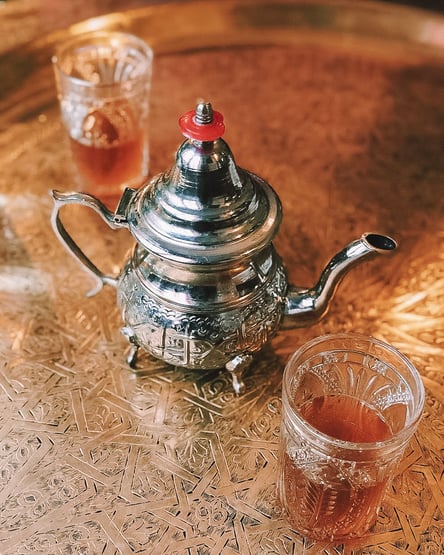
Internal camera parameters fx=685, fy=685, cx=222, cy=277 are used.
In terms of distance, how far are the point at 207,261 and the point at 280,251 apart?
415 millimetres

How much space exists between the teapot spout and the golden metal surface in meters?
0.11

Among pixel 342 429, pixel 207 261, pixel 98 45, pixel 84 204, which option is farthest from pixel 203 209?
pixel 98 45

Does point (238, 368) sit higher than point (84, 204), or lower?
lower

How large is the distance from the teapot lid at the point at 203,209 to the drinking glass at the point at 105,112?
47 cm

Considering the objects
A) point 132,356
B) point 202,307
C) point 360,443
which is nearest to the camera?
point 360,443

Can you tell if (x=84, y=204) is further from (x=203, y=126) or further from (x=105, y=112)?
(x=105, y=112)

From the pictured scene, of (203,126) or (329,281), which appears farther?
(329,281)

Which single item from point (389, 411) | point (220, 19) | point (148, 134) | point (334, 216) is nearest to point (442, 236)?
point (334, 216)

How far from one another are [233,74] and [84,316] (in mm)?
821

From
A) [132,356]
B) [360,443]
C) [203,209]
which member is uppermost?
[203,209]

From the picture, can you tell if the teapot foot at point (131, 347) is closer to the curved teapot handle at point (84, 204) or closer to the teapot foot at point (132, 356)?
the teapot foot at point (132, 356)

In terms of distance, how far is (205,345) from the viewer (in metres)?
0.92

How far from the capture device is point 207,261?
839 mm

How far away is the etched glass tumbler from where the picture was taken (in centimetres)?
77
